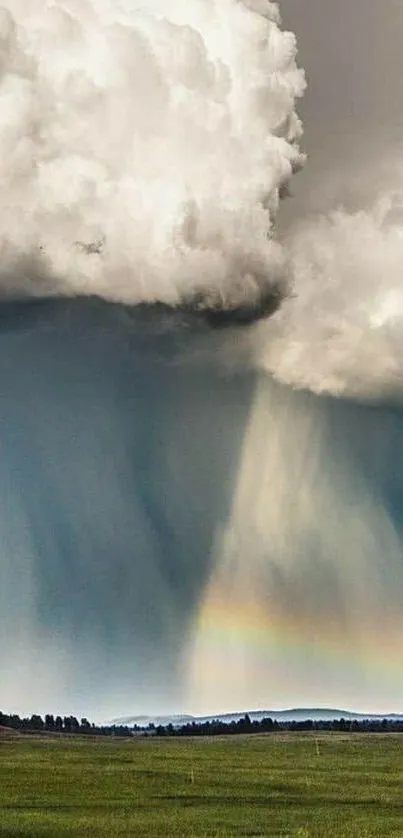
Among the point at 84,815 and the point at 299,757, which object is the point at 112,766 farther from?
the point at 84,815

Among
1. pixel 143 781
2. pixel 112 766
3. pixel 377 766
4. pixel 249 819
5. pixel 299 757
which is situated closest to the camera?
pixel 249 819

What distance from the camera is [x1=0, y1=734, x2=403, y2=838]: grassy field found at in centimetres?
4759

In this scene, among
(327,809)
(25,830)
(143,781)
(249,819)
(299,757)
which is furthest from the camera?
(299,757)

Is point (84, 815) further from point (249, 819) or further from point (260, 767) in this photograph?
point (260, 767)

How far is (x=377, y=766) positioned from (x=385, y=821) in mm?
53121

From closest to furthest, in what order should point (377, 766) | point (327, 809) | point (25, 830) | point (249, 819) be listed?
point (25, 830), point (249, 819), point (327, 809), point (377, 766)

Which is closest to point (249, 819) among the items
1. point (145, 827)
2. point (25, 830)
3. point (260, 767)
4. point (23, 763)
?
point (145, 827)

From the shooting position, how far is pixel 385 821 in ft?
173

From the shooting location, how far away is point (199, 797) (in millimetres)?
63375

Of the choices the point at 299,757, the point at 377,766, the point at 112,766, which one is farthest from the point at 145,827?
the point at 299,757

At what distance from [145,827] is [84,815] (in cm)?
639

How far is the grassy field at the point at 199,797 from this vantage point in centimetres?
4759

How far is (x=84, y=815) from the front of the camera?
52625mm

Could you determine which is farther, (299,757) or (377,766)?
(299,757)
